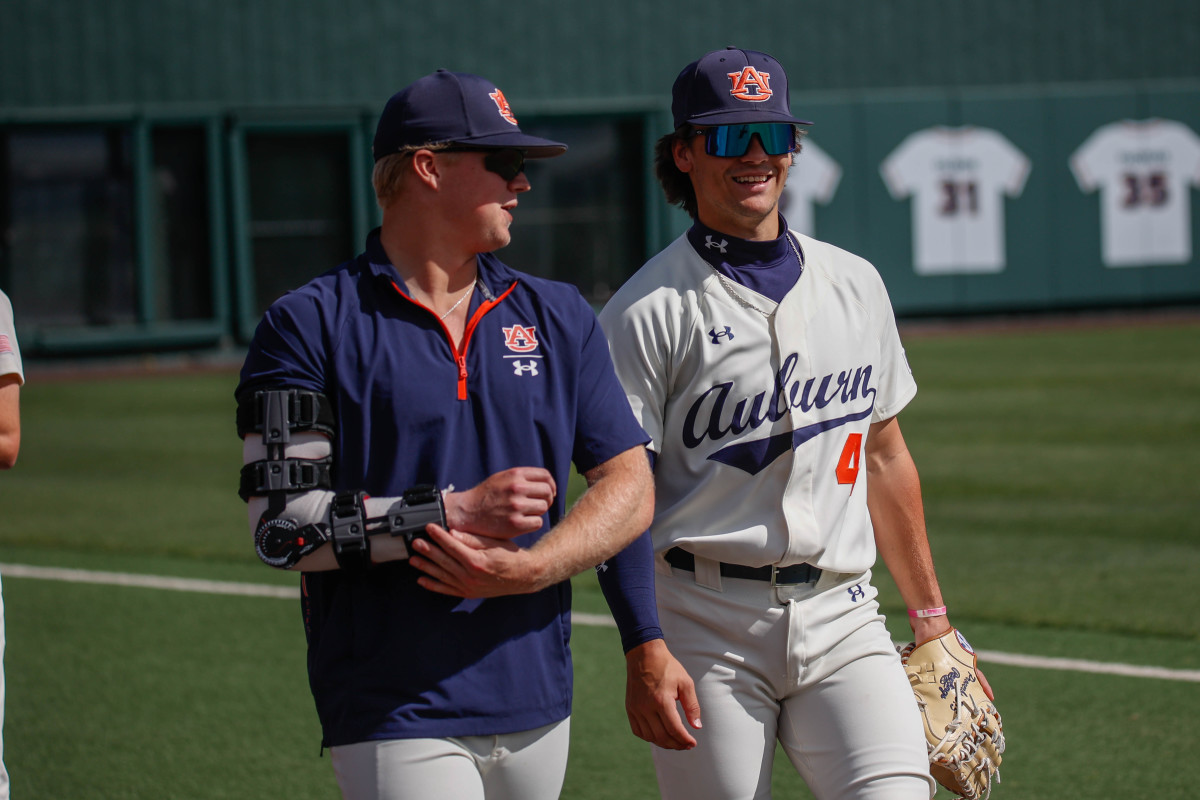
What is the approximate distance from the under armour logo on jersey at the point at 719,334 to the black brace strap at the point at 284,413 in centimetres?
109

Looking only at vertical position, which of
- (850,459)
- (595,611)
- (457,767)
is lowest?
(595,611)

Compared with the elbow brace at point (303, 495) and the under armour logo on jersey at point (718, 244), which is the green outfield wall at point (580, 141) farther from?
the elbow brace at point (303, 495)

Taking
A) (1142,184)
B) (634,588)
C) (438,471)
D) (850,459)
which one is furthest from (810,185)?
(438,471)

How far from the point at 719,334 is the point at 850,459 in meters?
0.44

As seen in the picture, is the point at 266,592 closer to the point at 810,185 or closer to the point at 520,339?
the point at 520,339

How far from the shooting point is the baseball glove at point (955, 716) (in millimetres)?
3297

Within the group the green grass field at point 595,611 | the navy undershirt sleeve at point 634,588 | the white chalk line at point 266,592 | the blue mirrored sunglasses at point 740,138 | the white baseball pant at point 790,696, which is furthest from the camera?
the white chalk line at point 266,592

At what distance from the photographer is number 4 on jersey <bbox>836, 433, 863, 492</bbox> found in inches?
127

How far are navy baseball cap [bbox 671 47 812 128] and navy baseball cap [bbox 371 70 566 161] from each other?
0.79 metres

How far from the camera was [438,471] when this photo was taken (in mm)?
2469

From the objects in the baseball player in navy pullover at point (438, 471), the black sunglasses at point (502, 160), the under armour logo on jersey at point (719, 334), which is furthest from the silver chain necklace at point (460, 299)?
the under armour logo on jersey at point (719, 334)

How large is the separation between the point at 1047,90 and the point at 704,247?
75.0 feet

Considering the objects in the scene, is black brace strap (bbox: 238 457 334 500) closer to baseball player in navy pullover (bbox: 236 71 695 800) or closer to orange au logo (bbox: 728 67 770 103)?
baseball player in navy pullover (bbox: 236 71 695 800)

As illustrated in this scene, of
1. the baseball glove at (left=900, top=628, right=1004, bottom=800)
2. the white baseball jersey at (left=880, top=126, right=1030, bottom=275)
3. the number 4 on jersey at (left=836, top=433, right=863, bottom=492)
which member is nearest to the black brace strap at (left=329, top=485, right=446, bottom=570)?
the number 4 on jersey at (left=836, top=433, right=863, bottom=492)
